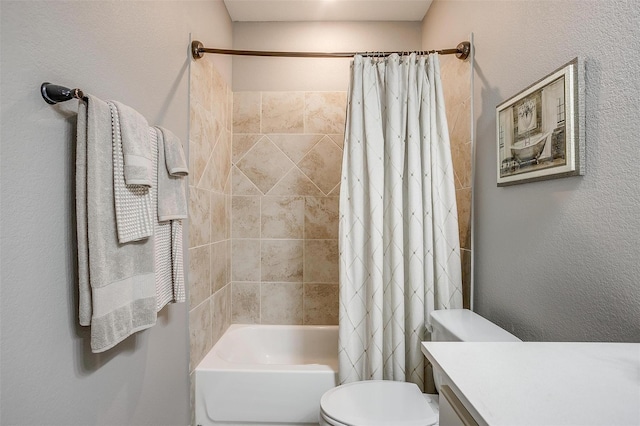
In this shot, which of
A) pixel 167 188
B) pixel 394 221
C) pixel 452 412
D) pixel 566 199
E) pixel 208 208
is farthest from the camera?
pixel 208 208

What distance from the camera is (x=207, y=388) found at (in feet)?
5.97

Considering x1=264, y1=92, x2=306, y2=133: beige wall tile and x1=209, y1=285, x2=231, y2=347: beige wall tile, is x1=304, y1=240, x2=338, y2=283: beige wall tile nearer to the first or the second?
x1=209, y1=285, x2=231, y2=347: beige wall tile

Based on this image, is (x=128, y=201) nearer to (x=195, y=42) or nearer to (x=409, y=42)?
(x=195, y=42)

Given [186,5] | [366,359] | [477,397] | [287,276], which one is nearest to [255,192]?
[287,276]

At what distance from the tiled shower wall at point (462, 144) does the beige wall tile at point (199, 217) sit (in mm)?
1398

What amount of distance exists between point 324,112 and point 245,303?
1501 mm

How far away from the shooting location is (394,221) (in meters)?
1.67

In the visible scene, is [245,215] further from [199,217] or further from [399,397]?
[399,397]

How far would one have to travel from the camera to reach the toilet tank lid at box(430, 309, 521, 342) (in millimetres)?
1284

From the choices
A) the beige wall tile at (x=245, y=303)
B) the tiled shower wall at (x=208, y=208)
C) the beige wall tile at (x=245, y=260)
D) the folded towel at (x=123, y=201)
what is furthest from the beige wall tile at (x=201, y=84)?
the beige wall tile at (x=245, y=303)

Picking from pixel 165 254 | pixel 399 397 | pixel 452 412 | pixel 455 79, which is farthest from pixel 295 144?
pixel 452 412

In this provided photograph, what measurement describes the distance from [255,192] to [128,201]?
158cm

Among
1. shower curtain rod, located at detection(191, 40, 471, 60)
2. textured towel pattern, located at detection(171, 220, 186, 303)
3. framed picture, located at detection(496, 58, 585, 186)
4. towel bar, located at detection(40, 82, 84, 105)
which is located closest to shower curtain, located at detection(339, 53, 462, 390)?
shower curtain rod, located at detection(191, 40, 471, 60)

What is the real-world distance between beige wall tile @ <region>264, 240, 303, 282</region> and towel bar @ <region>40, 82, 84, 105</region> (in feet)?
5.86
